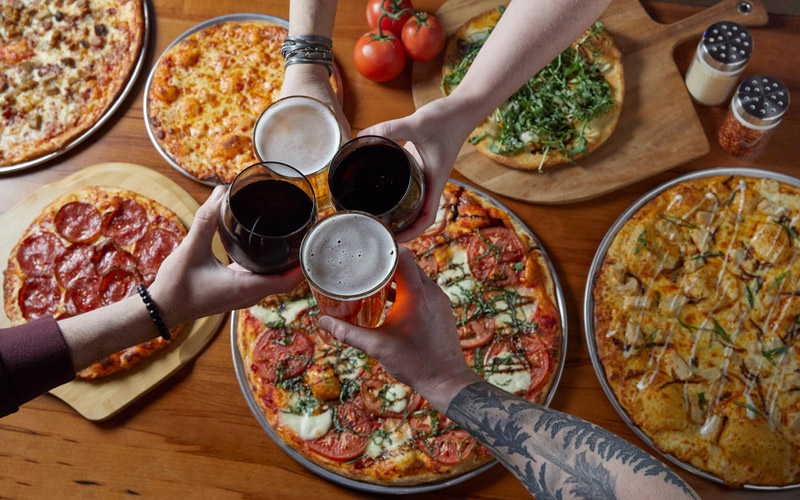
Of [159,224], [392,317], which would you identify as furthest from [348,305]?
[159,224]

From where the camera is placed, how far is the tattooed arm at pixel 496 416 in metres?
1.67

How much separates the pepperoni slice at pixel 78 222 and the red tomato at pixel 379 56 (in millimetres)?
1390

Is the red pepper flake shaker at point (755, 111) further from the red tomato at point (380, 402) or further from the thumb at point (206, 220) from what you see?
the thumb at point (206, 220)

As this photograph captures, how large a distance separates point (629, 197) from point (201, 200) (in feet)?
6.48

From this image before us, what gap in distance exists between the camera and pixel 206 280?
187 cm

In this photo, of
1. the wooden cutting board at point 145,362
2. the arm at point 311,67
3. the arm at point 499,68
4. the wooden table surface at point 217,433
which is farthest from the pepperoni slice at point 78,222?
the arm at point 499,68

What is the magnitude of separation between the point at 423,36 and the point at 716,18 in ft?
4.67

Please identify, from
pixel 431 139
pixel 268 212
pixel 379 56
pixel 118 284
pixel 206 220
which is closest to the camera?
pixel 268 212

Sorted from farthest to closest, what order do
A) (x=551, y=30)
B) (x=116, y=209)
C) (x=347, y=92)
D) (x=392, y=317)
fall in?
(x=347, y=92) < (x=116, y=209) < (x=551, y=30) < (x=392, y=317)

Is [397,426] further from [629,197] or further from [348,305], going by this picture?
[629,197]

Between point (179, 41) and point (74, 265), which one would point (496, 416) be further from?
point (179, 41)

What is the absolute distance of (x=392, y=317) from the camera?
1.86 m

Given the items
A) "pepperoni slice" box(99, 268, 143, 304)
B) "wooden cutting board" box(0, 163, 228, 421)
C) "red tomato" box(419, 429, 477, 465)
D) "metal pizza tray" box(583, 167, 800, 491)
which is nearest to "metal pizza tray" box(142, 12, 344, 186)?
"wooden cutting board" box(0, 163, 228, 421)

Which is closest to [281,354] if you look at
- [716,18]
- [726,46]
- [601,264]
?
[601,264]
